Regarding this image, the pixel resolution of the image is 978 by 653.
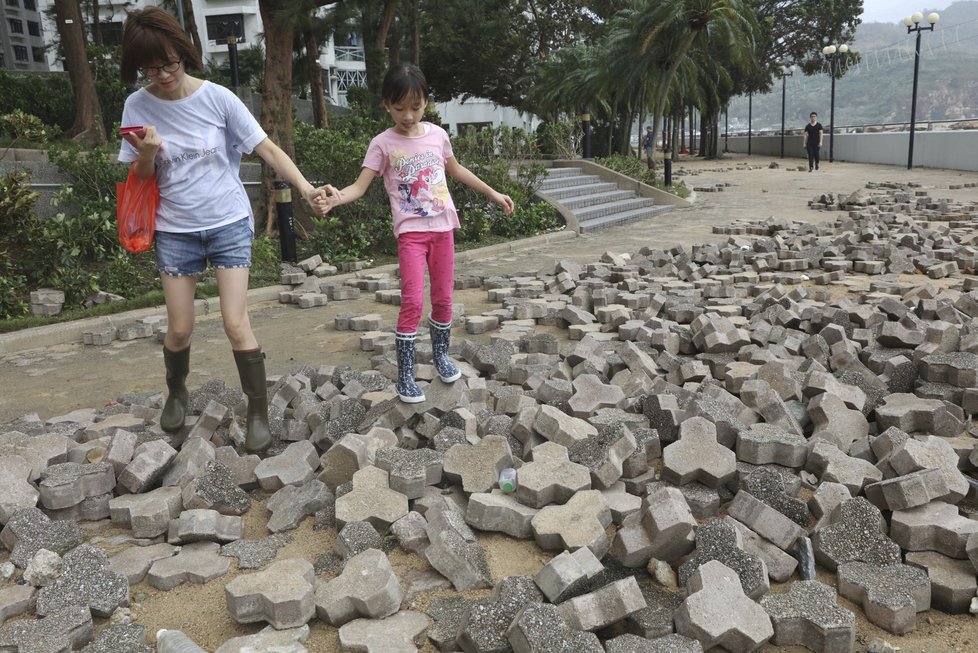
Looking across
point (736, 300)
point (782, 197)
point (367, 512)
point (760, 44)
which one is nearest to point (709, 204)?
point (782, 197)

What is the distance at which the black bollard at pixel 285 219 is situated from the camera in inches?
353

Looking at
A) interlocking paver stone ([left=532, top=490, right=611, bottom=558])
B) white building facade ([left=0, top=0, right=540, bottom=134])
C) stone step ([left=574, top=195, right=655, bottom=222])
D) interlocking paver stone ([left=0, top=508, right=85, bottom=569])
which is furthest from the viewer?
white building facade ([left=0, top=0, right=540, bottom=134])

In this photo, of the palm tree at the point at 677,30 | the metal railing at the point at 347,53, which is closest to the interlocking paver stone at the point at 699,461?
the palm tree at the point at 677,30

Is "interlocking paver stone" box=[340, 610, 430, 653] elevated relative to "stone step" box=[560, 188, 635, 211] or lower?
lower

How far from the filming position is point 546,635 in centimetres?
221

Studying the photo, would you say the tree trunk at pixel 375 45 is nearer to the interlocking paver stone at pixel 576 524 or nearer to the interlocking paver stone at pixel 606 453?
the interlocking paver stone at pixel 606 453

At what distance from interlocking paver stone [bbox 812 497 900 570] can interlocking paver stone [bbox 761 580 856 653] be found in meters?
0.32

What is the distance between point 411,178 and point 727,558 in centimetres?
239

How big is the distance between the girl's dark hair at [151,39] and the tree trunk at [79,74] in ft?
40.5

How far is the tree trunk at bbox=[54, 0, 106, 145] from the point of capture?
14109 millimetres

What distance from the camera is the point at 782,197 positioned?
17672 mm

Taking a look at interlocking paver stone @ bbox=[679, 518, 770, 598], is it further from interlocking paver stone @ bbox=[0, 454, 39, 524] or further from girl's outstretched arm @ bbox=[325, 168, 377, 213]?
interlocking paver stone @ bbox=[0, 454, 39, 524]

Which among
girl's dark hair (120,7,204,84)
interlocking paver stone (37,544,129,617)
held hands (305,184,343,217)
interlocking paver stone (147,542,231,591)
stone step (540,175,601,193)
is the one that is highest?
girl's dark hair (120,7,204,84)

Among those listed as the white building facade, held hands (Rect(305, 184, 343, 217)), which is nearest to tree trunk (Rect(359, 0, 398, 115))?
held hands (Rect(305, 184, 343, 217))
